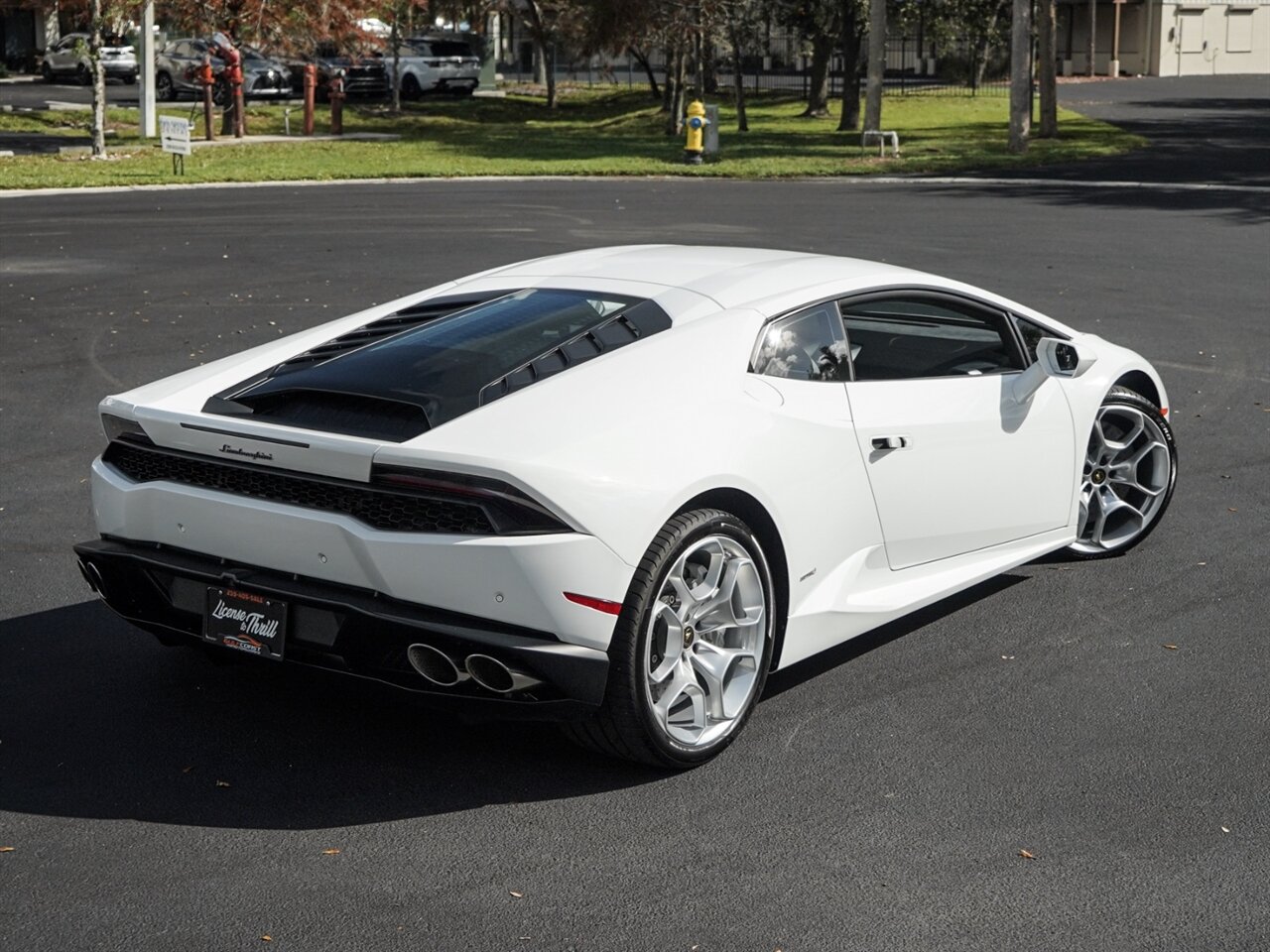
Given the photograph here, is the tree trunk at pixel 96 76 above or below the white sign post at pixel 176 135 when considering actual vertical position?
above

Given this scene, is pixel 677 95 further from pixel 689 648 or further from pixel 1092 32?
pixel 1092 32

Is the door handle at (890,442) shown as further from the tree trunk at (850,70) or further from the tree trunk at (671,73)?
the tree trunk at (850,70)

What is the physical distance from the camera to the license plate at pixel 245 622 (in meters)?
4.75

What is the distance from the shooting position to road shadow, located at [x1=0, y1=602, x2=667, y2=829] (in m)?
4.73

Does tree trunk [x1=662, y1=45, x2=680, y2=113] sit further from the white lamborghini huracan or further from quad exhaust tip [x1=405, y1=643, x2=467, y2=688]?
quad exhaust tip [x1=405, y1=643, x2=467, y2=688]

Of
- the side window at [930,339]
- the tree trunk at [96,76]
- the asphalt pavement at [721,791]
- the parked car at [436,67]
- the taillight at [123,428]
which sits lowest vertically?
the asphalt pavement at [721,791]

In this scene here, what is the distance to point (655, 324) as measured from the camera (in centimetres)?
528

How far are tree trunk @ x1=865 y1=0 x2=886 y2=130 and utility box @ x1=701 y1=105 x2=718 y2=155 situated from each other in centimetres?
397

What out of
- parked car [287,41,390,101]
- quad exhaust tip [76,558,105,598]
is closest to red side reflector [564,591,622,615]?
quad exhaust tip [76,558,105,598]

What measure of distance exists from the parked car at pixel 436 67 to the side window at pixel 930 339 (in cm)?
4713

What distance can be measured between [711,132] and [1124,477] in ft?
84.4

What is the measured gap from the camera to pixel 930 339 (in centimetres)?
638

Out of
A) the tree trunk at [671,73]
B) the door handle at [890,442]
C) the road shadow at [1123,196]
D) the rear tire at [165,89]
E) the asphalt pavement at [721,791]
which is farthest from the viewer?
the rear tire at [165,89]

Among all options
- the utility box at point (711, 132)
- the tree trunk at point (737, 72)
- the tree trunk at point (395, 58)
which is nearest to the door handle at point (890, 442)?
the utility box at point (711, 132)
